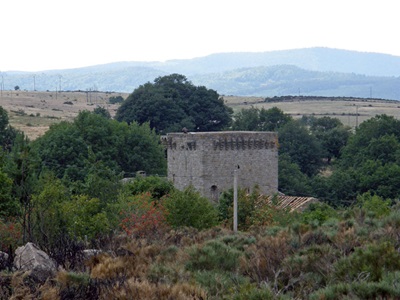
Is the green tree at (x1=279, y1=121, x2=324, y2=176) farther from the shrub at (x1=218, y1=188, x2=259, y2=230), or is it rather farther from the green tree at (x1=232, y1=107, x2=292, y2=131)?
the shrub at (x1=218, y1=188, x2=259, y2=230)

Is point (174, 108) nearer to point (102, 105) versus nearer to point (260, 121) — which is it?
point (260, 121)

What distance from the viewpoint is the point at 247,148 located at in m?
43.1

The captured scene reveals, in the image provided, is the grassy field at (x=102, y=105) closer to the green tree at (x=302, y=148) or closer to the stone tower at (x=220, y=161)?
the green tree at (x=302, y=148)

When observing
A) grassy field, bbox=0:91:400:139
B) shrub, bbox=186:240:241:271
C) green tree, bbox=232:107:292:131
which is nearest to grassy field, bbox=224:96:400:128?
grassy field, bbox=0:91:400:139

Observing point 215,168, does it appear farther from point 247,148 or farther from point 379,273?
point 379,273

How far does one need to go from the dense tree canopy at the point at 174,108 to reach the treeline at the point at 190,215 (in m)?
0.13

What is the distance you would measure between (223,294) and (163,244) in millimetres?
7992

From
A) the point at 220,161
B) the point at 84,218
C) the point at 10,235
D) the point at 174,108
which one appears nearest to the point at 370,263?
the point at 10,235

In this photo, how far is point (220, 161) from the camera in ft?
139

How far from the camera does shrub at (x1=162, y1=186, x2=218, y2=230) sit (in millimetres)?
33438

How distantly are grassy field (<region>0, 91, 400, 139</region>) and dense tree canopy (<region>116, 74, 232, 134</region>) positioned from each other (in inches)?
394

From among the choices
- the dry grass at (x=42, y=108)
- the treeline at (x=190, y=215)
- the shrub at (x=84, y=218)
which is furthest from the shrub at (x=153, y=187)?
the dry grass at (x=42, y=108)

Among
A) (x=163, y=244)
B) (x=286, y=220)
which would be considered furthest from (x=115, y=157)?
(x=163, y=244)

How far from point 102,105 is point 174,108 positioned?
45376 mm
